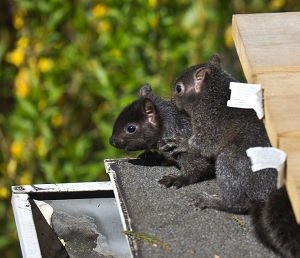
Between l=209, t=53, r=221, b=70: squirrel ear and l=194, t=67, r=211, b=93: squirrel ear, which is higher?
l=209, t=53, r=221, b=70: squirrel ear

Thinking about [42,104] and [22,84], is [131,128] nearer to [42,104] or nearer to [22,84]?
[42,104]

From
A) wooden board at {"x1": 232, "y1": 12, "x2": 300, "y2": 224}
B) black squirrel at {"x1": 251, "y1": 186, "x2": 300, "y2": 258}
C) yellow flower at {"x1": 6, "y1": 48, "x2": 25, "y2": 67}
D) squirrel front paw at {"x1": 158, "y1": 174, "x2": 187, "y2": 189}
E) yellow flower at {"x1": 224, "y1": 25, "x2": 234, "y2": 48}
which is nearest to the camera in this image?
wooden board at {"x1": 232, "y1": 12, "x2": 300, "y2": 224}

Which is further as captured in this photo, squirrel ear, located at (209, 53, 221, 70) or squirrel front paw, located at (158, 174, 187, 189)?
squirrel ear, located at (209, 53, 221, 70)

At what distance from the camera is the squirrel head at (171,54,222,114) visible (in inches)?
159

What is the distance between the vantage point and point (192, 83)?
4.09 meters

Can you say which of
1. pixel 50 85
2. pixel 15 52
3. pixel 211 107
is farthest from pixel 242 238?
pixel 15 52

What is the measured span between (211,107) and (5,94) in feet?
10.9

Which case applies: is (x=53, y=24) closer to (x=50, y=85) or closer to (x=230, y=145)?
(x=50, y=85)

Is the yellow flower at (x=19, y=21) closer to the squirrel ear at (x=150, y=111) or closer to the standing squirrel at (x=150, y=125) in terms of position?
the standing squirrel at (x=150, y=125)

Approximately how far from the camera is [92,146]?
6.54 metres

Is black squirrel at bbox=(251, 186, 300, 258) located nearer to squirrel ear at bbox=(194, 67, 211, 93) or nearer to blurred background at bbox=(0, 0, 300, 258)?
squirrel ear at bbox=(194, 67, 211, 93)

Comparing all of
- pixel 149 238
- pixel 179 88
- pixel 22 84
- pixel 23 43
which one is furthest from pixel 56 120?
pixel 149 238

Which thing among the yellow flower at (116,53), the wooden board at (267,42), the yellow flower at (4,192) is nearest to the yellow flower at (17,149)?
the yellow flower at (4,192)

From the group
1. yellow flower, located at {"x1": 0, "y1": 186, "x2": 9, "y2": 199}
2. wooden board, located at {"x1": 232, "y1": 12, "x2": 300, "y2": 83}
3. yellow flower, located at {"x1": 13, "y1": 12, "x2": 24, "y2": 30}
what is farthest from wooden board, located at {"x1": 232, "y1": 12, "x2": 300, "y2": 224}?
yellow flower, located at {"x1": 13, "y1": 12, "x2": 24, "y2": 30}
